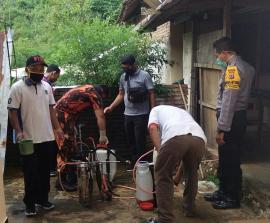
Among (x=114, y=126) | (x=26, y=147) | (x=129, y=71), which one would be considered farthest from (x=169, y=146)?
(x=114, y=126)

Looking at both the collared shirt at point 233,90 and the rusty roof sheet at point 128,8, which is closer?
the collared shirt at point 233,90

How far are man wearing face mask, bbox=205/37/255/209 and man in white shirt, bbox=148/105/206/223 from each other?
0.65 m

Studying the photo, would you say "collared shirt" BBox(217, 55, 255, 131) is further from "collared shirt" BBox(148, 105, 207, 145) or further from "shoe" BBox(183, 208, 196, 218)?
"shoe" BBox(183, 208, 196, 218)

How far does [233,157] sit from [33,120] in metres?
2.55

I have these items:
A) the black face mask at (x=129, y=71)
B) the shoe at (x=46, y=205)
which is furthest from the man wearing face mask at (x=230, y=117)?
the shoe at (x=46, y=205)

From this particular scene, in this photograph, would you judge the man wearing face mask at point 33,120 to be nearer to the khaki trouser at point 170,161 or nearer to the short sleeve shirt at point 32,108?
the short sleeve shirt at point 32,108

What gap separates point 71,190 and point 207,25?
3844 mm

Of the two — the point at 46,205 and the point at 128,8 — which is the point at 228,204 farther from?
the point at 128,8

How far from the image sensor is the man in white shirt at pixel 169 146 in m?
4.40

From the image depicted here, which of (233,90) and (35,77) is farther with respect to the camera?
(35,77)

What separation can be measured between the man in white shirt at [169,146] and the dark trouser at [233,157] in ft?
2.53

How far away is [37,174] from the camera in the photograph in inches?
203

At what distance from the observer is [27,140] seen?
489cm

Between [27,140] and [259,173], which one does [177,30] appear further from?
[27,140]
